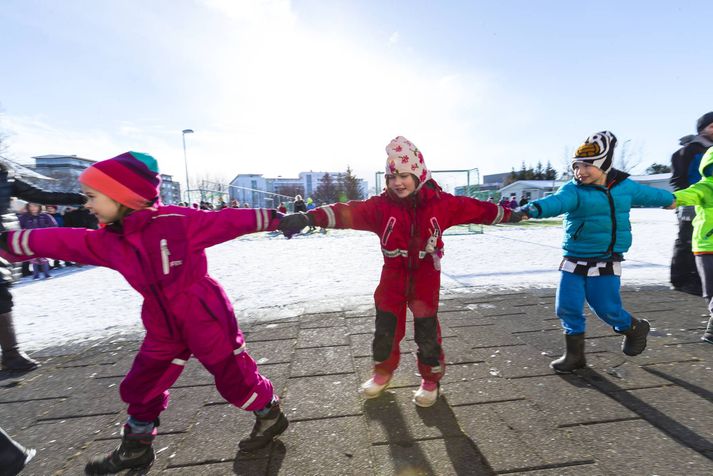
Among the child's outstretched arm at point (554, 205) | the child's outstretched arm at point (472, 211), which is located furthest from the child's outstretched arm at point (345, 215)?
the child's outstretched arm at point (554, 205)

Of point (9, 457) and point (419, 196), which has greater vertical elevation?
point (419, 196)

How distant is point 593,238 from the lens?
2625 millimetres

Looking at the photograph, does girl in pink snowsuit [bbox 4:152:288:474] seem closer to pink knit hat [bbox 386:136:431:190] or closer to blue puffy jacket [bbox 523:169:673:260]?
pink knit hat [bbox 386:136:431:190]

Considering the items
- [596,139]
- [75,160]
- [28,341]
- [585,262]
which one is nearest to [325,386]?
[585,262]

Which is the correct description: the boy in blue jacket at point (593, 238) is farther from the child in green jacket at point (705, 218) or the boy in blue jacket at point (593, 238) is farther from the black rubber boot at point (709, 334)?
the black rubber boot at point (709, 334)

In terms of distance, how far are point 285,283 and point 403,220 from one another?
425 cm

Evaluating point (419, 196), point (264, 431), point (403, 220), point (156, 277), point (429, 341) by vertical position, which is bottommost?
point (264, 431)

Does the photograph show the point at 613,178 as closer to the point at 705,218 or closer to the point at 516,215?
the point at 516,215

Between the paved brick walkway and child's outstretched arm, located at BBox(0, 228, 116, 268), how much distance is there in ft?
3.72

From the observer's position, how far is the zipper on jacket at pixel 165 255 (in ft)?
5.88

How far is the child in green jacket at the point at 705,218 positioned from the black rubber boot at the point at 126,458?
4.24m

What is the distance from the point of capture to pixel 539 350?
3.15 meters

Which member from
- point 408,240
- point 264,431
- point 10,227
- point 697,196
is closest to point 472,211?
point 408,240

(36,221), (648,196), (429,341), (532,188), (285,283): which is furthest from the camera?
(532,188)
